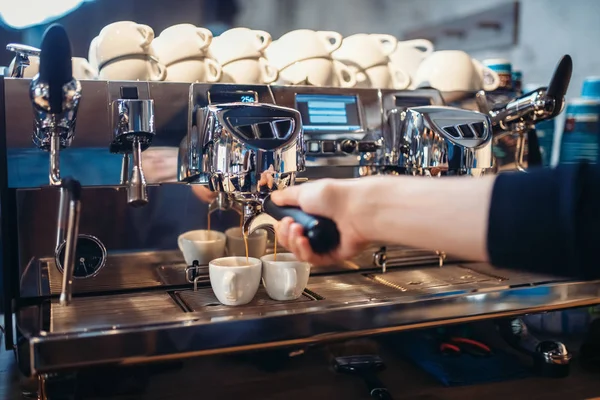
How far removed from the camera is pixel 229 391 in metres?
0.73

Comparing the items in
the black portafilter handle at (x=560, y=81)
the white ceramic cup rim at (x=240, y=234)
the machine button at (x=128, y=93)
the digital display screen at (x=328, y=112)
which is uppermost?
the black portafilter handle at (x=560, y=81)

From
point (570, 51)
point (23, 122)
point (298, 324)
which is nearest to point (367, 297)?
point (298, 324)

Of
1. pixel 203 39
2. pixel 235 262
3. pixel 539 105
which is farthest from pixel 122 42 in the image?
pixel 539 105

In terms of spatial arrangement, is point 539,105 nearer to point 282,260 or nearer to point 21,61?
point 282,260

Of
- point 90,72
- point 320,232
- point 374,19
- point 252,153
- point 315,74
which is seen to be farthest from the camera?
point 374,19

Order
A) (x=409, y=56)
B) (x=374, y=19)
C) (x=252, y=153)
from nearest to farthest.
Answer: (x=252, y=153)
(x=409, y=56)
(x=374, y=19)

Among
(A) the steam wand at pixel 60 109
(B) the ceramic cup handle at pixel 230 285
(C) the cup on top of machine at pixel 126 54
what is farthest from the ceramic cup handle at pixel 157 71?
(B) the ceramic cup handle at pixel 230 285

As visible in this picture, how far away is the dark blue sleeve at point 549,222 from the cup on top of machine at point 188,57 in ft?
1.83

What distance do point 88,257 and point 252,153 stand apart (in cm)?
27

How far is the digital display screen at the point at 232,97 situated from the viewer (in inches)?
34.4

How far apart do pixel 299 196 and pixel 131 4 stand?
0.78m

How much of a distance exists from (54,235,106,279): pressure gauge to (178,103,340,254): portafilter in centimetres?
18

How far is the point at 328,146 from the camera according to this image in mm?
939

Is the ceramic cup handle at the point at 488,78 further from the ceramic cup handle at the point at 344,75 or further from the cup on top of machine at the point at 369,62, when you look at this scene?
the ceramic cup handle at the point at 344,75
